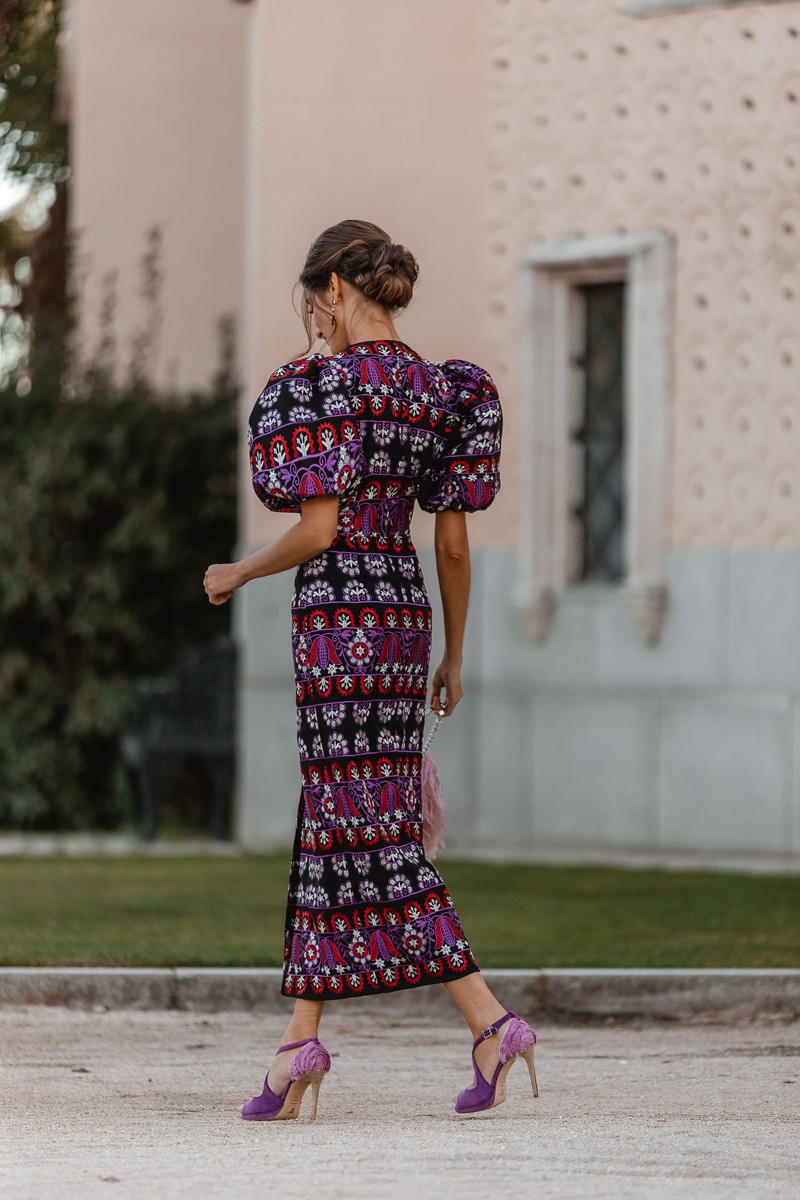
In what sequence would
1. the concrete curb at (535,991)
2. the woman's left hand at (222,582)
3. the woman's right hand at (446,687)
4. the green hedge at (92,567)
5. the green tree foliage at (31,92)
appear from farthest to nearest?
the green hedge at (92,567) → the green tree foliage at (31,92) → the concrete curb at (535,991) → the woman's right hand at (446,687) → the woman's left hand at (222,582)

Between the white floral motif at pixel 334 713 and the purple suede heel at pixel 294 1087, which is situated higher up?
the white floral motif at pixel 334 713

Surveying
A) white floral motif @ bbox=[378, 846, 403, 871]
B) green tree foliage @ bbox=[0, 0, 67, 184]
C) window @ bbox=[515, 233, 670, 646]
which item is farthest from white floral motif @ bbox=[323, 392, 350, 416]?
window @ bbox=[515, 233, 670, 646]

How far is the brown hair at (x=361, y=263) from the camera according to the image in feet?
15.8

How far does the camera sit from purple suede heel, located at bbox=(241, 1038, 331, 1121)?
466 centimetres

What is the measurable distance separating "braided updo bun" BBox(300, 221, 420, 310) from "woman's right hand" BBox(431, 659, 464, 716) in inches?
35.5

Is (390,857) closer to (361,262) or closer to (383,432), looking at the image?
(383,432)

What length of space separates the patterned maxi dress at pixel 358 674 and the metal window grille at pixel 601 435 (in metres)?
6.53

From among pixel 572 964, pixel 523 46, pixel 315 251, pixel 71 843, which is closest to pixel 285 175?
pixel 523 46

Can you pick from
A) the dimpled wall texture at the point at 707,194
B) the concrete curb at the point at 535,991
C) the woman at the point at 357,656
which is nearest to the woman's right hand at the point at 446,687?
the woman at the point at 357,656

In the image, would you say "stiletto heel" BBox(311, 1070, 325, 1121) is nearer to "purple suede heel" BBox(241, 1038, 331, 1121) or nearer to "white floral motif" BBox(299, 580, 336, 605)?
"purple suede heel" BBox(241, 1038, 331, 1121)

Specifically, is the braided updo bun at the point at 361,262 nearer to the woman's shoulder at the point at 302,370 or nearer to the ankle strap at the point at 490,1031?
the woman's shoulder at the point at 302,370

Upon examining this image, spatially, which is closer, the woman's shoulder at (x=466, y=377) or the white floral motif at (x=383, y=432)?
the white floral motif at (x=383, y=432)

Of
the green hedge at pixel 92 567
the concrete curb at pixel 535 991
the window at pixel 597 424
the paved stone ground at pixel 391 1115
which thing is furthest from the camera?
the green hedge at pixel 92 567

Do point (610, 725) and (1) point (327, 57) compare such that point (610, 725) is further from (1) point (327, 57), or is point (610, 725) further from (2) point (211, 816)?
(1) point (327, 57)
